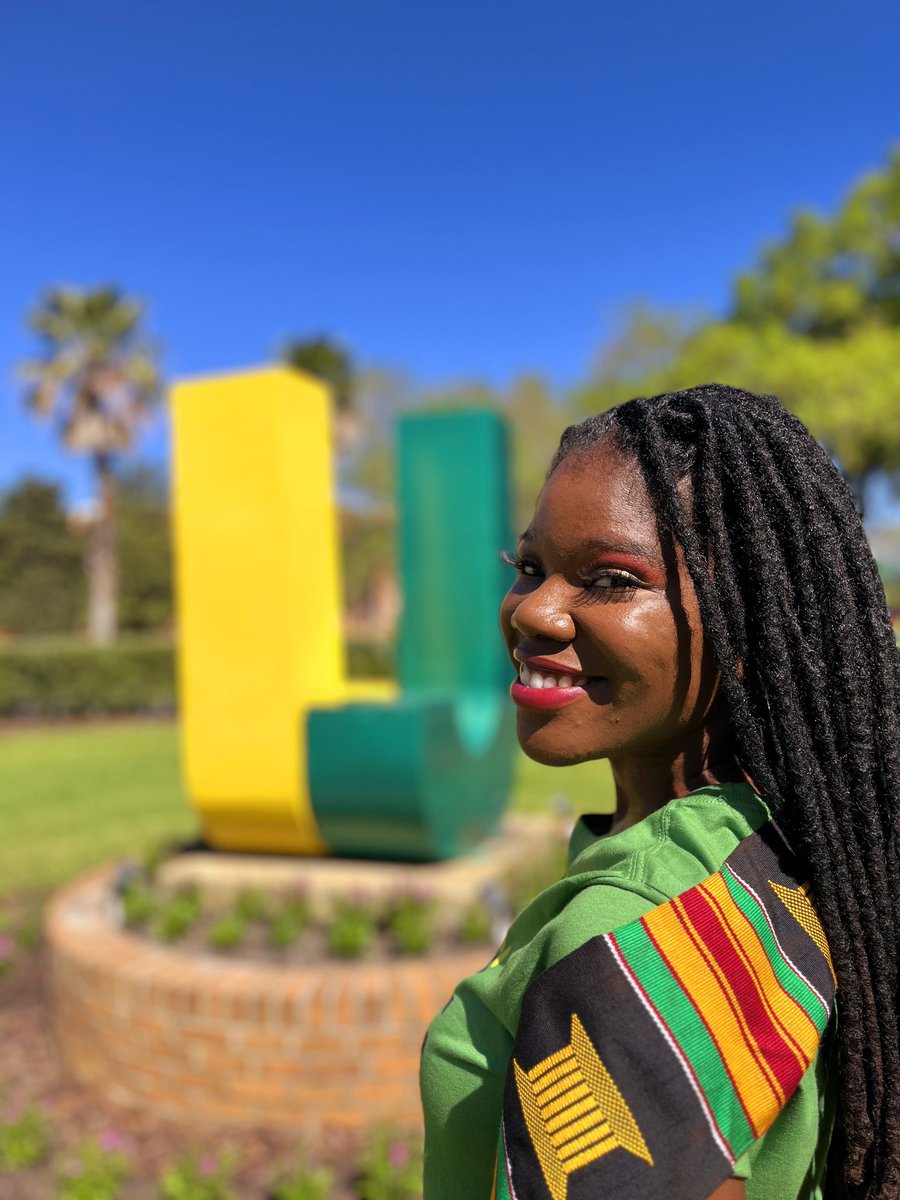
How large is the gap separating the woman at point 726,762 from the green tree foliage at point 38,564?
30955mm

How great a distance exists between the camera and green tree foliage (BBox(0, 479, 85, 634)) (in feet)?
95.7

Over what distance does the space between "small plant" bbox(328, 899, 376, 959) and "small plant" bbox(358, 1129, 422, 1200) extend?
0.70 m

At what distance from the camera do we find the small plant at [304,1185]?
2.94 metres

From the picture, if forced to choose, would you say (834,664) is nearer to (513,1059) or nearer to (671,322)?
(513,1059)

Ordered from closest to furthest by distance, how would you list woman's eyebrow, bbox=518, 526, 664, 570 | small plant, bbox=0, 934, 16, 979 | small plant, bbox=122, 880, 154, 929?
woman's eyebrow, bbox=518, 526, 664, 570 → small plant, bbox=122, 880, 154, 929 → small plant, bbox=0, 934, 16, 979

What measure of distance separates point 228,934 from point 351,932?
20.8 inches

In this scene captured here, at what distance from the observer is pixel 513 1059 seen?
0.82m

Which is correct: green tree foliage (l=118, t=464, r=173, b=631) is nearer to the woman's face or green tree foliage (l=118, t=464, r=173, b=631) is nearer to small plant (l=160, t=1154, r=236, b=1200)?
small plant (l=160, t=1154, r=236, b=1200)

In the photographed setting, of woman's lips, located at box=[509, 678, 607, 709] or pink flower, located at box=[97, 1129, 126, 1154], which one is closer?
woman's lips, located at box=[509, 678, 607, 709]

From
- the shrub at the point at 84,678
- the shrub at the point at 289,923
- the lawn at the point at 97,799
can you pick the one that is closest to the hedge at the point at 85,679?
the shrub at the point at 84,678

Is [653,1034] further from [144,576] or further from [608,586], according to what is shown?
[144,576]

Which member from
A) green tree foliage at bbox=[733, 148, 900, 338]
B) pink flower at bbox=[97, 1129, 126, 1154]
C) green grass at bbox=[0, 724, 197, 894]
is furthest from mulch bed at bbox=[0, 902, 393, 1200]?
green tree foliage at bbox=[733, 148, 900, 338]

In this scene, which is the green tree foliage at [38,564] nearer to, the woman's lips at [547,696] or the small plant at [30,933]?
the small plant at [30,933]

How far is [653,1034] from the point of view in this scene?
78cm
